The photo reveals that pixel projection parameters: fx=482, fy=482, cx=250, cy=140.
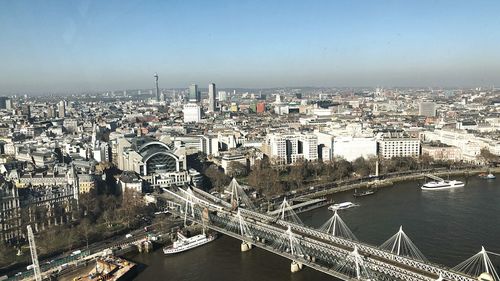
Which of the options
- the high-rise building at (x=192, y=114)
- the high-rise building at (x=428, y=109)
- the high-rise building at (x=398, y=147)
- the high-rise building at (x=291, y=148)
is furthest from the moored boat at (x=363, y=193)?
the high-rise building at (x=428, y=109)

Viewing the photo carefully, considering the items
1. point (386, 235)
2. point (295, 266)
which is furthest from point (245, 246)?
point (386, 235)

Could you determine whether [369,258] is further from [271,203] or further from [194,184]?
[194,184]

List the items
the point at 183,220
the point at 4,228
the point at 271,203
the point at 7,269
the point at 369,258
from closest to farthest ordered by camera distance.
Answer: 1. the point at 369,258
2. the point at 7,269
3. the point at 4,228
4. the point at 183,220
5. the point at 271,203

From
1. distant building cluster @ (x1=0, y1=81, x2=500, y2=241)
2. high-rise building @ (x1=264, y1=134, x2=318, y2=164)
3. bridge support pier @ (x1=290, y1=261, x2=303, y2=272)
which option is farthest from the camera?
high-rise building @ (x1=264, y1=134, x2=318, y2=164)

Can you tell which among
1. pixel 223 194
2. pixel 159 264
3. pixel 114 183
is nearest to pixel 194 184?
pixel 223 194

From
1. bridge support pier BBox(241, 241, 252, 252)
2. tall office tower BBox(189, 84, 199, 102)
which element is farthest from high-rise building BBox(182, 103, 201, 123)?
bridge support pier BBox(241, 241, 252, 252)

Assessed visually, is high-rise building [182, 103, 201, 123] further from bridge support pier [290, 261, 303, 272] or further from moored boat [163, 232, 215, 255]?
bridge support pier [290, 261, 303, 272]

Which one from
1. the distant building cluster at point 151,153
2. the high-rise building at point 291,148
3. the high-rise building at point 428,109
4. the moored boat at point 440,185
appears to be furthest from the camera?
the high-rise building at point 428,109

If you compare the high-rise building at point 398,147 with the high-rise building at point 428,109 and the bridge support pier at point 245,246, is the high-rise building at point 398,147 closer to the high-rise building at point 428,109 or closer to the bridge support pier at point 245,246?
the bridge support pier at point 245,246
